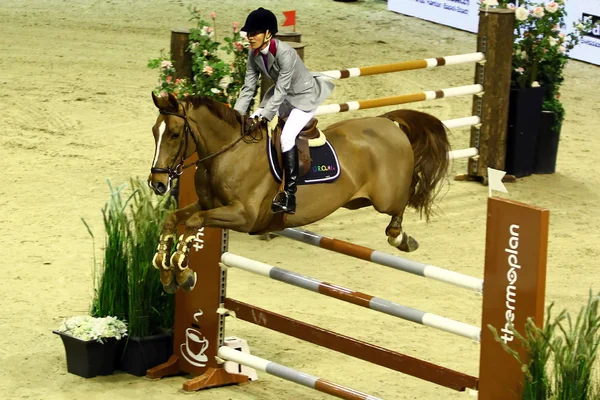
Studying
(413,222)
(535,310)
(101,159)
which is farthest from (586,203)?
(535,310)

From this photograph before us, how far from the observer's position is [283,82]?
4.90 m

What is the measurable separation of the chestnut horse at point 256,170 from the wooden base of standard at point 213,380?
698 mm

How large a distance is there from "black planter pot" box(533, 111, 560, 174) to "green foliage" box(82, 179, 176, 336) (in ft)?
13.7

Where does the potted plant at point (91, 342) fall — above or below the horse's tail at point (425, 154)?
below

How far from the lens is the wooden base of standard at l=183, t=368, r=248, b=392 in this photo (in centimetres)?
525

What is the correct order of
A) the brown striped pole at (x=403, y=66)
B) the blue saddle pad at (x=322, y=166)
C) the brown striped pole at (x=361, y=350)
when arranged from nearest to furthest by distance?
the brown striped pole at (x=361, y=350)
the blue saddle pad at (x=322, y=166)
the brown striped pole at (x=403, y=66)

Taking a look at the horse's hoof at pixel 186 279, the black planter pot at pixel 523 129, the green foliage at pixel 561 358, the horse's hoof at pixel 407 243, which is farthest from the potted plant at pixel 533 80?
the green foliage at pixel 561 358

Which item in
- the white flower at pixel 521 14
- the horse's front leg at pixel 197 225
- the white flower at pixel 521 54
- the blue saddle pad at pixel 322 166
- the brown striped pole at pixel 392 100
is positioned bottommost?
the horse's front leg at pixel 197 225

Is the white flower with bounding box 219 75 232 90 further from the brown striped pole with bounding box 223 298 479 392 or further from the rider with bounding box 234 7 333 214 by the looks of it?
the brown striped pole with bounding box 223 298 479 392

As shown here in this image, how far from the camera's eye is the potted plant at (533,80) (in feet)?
28.1

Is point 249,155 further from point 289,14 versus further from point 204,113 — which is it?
point 289,14

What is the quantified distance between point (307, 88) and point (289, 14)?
192cm

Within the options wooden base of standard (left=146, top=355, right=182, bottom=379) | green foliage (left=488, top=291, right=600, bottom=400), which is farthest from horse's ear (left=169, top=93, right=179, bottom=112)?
green foliage (left=488, top=291, right=600, bottom=400)

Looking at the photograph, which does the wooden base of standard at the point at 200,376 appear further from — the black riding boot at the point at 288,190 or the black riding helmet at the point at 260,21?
the black riding helmet at the point at 260,21
